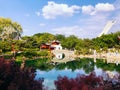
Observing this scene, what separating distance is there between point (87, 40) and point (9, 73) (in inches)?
1963

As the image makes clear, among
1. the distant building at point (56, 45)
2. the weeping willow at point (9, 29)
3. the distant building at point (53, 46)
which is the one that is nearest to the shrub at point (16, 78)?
the weeping willow at point (9, 29)

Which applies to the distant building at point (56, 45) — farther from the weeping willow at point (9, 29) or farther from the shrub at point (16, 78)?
the shrub at point (16, 78)

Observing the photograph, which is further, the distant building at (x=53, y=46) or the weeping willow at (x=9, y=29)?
the distant building at (x=53, y=46)

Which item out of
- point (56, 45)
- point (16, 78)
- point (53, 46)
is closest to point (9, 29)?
point (53, 46)

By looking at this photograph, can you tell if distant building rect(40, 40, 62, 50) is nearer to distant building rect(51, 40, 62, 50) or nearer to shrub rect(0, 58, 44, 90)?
distant building rect(51, 40, 62, 50)

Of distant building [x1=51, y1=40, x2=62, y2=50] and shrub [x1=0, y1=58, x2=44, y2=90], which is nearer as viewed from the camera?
shrub [x1=0, y1=58, x2=44, y2=90]

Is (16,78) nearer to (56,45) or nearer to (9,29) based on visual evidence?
(9,29)

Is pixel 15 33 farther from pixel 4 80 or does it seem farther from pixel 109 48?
pixel 4 80

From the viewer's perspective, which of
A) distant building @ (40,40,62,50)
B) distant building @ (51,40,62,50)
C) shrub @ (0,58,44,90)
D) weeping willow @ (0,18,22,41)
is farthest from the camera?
distant building @ (51,40,62,50)

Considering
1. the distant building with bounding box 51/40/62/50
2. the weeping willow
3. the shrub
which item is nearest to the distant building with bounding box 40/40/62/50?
the distant building with bounding box 51/40/62/50

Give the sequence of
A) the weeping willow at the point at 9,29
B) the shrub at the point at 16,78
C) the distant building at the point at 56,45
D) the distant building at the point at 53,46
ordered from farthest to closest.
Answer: the distant building at the point at 56,45 → the distant building at the point at 53,46 → the weeping willow at the point at 9,29 → the shrub at the point at 16,78

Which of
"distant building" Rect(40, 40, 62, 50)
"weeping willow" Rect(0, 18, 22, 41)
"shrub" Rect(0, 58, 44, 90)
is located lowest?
"shrub" Rect(0, 58, 44, 90)

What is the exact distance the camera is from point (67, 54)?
47.3 m

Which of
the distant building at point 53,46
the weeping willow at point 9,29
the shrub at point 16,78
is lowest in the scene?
the shrub at point 16,78
